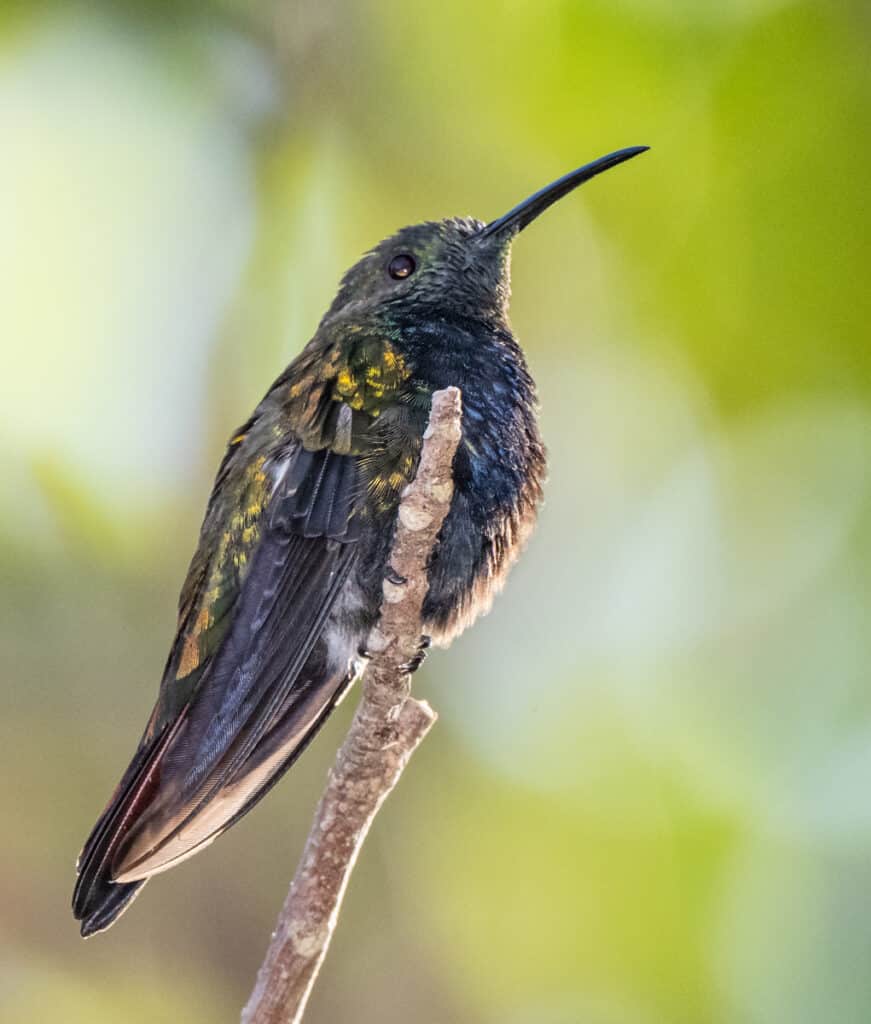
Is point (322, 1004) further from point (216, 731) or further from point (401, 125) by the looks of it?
point (401, 125)

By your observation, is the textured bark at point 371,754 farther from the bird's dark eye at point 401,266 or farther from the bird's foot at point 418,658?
the bird's dark eye at point 401,266

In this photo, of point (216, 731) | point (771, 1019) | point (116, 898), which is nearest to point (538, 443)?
point (216, 731)

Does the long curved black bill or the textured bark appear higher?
the long curved black bill

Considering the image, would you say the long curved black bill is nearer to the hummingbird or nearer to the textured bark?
the hummingbird

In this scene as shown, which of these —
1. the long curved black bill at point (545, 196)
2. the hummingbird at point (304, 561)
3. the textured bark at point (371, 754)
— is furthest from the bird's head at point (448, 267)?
the textured bark at point (371, 754)

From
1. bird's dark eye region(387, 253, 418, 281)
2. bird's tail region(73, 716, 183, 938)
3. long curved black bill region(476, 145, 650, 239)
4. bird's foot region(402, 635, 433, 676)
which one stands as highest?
long curved black bill region(476, 145, 650, 239)

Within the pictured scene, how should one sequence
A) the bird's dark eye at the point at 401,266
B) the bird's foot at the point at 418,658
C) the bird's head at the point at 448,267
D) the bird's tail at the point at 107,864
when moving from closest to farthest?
the bird's foot at the point at 418,658
the bird's tail at the point at 107,864
the bird's head at the point at 448,267
the bird's dark eye at the point at 401,266

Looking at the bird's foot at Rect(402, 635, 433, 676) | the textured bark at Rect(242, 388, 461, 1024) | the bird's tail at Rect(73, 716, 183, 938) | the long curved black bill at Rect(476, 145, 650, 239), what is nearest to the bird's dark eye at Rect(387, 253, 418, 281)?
the long curved black bill at Rect(476, 145, 650, 239)
